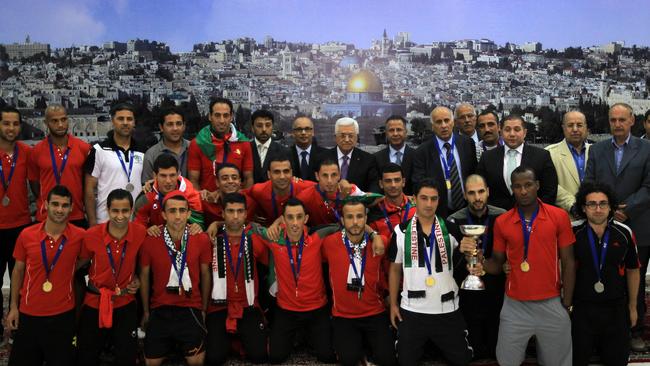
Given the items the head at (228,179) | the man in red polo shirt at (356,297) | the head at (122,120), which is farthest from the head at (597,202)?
the head at (122,120)

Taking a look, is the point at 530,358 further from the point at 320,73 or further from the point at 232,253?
the point at 320,73

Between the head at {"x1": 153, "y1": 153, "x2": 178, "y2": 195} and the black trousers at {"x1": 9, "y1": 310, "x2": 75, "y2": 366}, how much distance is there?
1.01 metres

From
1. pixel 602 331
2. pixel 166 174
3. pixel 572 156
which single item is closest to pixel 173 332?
pixel 166 174

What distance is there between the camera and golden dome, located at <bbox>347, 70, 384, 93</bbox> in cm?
3167

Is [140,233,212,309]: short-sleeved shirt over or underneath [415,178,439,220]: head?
underneath

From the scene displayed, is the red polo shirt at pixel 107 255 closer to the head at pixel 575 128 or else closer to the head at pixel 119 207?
the head at pixel 119 207

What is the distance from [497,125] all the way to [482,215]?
1593 millimetres

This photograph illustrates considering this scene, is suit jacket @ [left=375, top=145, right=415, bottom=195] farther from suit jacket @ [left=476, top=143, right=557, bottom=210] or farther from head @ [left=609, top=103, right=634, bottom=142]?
head @ [left=609, top=103, right=634, bottom=142]

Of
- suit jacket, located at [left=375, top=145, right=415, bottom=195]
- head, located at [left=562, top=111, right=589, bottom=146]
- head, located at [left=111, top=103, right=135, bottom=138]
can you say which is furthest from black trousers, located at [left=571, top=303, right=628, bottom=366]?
head, located at [left=111, top=103, right=135, bottom=138]

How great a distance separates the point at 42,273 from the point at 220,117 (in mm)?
1776

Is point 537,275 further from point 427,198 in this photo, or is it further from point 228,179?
point 228,179

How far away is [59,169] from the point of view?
3.97 metres

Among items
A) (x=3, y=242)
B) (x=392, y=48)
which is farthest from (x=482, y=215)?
(x=392, y=48)

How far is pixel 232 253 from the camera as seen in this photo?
3.60 metres
